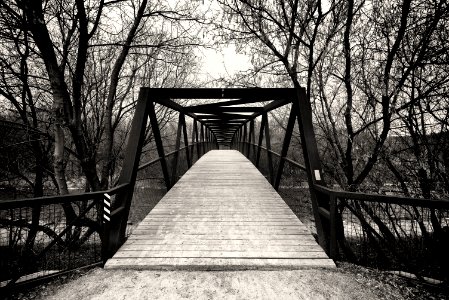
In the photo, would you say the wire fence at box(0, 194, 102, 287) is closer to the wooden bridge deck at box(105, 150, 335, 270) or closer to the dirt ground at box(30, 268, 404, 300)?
the dirt ground at box(30, 268, 404, 300)

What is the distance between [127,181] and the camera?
365 cm

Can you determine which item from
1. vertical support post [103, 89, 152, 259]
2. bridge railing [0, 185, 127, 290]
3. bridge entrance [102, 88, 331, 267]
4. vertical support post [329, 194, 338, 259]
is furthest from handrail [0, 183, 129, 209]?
vertical support post [329, 194, 338, 259]

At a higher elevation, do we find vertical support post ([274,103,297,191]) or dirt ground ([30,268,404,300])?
vertical support post ([274,103,297,191])

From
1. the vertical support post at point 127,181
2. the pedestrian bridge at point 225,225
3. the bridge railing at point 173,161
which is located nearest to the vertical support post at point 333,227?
the pedestrian bridge at point 225,225

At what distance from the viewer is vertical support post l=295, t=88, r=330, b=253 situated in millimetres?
3373

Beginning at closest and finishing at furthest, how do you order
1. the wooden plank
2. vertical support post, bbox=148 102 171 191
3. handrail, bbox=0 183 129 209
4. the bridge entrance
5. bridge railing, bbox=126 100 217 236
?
1. handrail, bbox=0 183 129 209
2. the wooden plank
3. the bridge entrance
4. vertical support post, bbox=148 102 171 191
5. bridge railing, bbox=126 100 217 236

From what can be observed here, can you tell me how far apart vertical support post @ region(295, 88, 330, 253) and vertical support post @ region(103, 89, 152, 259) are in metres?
2.56

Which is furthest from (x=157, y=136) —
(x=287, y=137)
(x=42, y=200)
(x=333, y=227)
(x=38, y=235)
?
(x=38, y=235)

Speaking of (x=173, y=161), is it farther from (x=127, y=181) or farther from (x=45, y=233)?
(x=45, y=233)

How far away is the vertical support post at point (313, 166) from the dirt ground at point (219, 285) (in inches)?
23.8

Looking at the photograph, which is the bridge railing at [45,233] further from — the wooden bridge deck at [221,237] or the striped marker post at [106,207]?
the wooden bridge deck at [221,237]

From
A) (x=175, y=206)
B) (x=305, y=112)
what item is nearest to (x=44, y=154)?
(x=175, y=206)

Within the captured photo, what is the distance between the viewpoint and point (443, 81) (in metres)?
4.95

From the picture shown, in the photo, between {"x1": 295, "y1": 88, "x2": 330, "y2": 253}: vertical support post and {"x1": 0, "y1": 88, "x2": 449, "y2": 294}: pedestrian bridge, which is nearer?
{"x1": 0, "y1": 88, "x2": 449, "y2": 294}: pedestrian bridge
